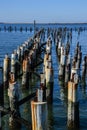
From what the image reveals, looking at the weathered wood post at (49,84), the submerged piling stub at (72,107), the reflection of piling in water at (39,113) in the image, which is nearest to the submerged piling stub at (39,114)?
the reflection of piling in water at (39,113)

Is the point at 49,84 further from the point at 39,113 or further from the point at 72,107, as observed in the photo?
the point at 39,113

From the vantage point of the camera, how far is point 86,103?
23469 millimetres

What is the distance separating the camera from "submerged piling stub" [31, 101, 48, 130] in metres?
12.3

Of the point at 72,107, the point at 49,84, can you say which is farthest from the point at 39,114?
the point at 49,84

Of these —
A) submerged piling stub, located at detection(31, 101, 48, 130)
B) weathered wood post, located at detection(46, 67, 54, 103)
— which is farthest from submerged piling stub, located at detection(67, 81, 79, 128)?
submerged piling stub, located at detection(31, 101, 48, 130)

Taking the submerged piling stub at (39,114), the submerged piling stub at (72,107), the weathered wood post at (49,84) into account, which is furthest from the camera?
the weathered wood post at (49,84)

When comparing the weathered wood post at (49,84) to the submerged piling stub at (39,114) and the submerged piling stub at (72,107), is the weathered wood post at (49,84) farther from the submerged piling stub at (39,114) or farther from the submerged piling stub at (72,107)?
the submerged piling stub at (39,114)

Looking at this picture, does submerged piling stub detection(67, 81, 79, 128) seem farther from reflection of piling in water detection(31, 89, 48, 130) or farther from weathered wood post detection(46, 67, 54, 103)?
reflection of piling in water detection(31, 89, 48, 130)

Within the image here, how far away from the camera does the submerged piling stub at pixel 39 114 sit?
12.3m

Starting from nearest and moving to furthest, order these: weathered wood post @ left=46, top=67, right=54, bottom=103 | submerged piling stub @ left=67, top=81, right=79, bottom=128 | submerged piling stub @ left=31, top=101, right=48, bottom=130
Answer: submerged piling stub @ left=31, top=101, right=48, bottom=130
submerged piling stub @ left=67, top=81, right=79, bottom=128
weathered wood post @ left=46, top=67, right=54, bottom=103

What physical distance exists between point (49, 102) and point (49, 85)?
893 mm

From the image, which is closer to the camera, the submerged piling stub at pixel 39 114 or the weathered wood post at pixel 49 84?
the submerged piling stub at pixel 39 114

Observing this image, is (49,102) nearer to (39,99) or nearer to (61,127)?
(61,127)

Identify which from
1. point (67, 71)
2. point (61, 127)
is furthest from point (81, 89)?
point (61, 127)
